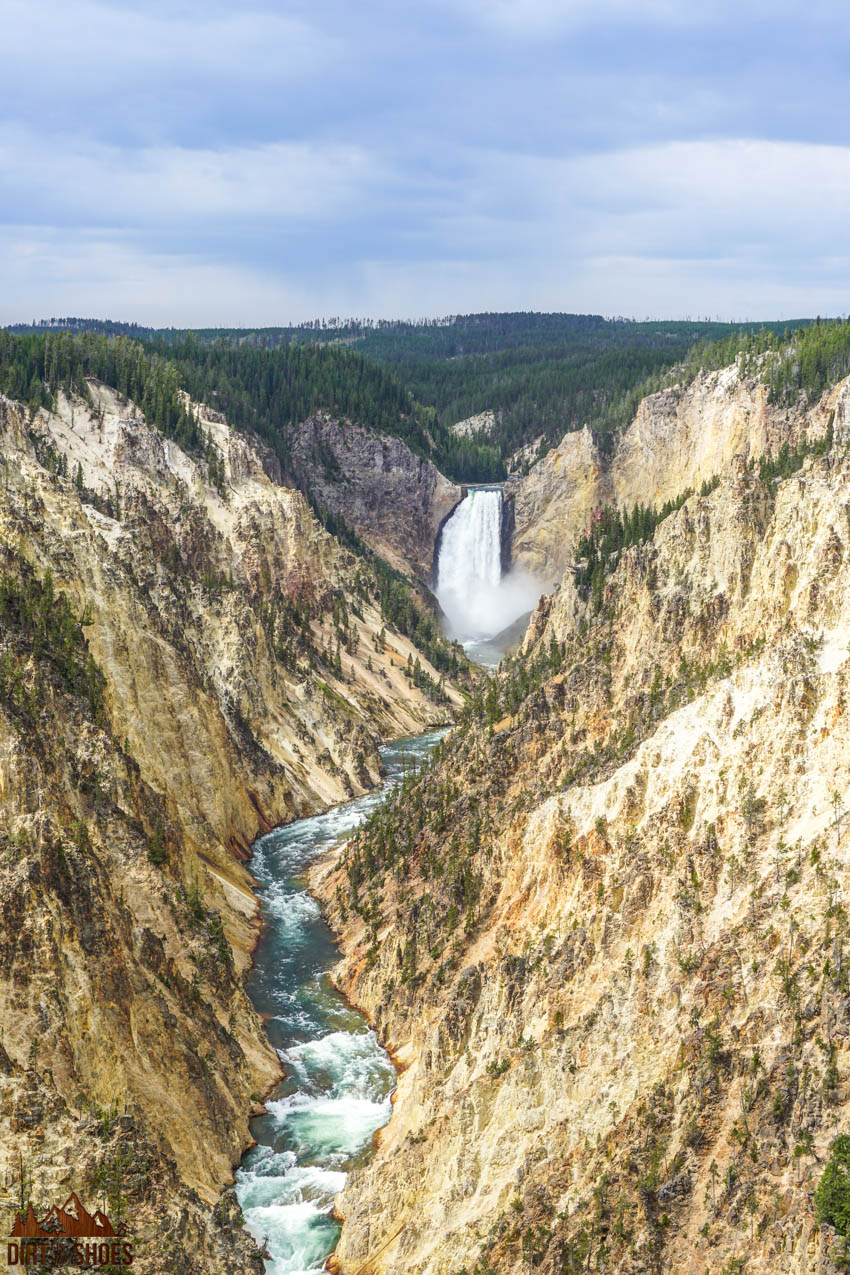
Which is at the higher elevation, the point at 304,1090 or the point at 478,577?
the point at 478,577

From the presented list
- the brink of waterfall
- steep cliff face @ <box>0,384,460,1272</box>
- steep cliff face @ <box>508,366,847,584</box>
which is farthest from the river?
the brink of waterfall

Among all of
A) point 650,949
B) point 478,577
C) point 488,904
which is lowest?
point 488,904

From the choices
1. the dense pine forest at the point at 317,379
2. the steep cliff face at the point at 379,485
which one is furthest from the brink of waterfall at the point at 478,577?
the dense pine forest at the point at 317,379

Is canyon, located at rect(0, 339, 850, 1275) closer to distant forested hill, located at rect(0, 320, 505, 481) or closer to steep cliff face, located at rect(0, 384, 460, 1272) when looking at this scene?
steep cliff face, located at rect(0, 384, 460, 1272)

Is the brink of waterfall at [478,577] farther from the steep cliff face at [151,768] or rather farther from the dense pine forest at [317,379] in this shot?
the steep cliff face at [151,768]

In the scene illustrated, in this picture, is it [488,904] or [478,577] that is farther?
[478,577]

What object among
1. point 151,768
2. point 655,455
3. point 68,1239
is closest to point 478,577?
point 655,455

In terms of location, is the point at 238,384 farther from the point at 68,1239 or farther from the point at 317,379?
the point at 68,1239
